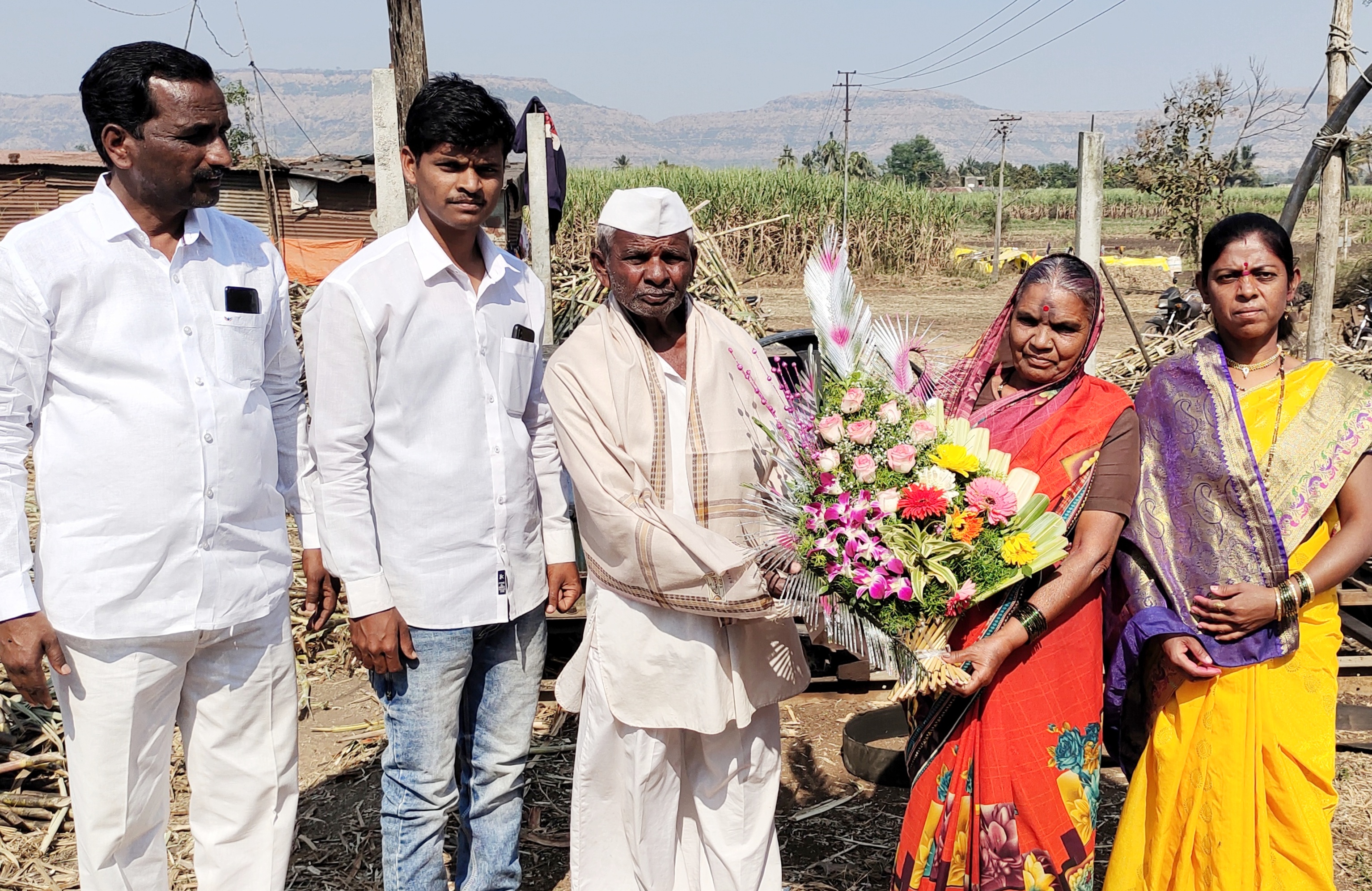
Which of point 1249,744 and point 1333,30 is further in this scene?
point 1333,30

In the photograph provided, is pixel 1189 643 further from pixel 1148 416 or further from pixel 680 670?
pixel 680 670

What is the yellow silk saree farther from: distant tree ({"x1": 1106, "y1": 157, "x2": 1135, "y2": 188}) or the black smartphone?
distant tree ({"x1": 1106, "y1": 157, "x2": 1135, "y2": 188})

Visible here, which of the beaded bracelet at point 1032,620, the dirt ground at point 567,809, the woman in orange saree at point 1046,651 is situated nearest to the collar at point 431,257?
the woman in orange saree at point 1046,651

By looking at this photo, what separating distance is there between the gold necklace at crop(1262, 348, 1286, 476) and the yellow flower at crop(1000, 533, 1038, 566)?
0.70 metres

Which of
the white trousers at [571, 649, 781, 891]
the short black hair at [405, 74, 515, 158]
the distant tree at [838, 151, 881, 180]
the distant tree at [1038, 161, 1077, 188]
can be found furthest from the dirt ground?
the distant tree at [1038, 161, 1077, 188]

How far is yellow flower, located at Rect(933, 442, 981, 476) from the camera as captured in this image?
2.28 m

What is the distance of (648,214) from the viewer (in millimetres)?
2508

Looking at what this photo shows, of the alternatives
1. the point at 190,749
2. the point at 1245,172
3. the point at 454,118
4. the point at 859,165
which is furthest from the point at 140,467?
the point at 1245,172

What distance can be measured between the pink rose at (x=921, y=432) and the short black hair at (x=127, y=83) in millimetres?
1741

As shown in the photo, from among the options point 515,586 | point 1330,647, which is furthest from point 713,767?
point 1330,647

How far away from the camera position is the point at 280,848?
8.49 feet

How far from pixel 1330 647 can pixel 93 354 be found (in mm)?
2883

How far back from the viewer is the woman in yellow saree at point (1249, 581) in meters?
2.47

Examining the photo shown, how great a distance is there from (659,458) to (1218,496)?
1.34 m
